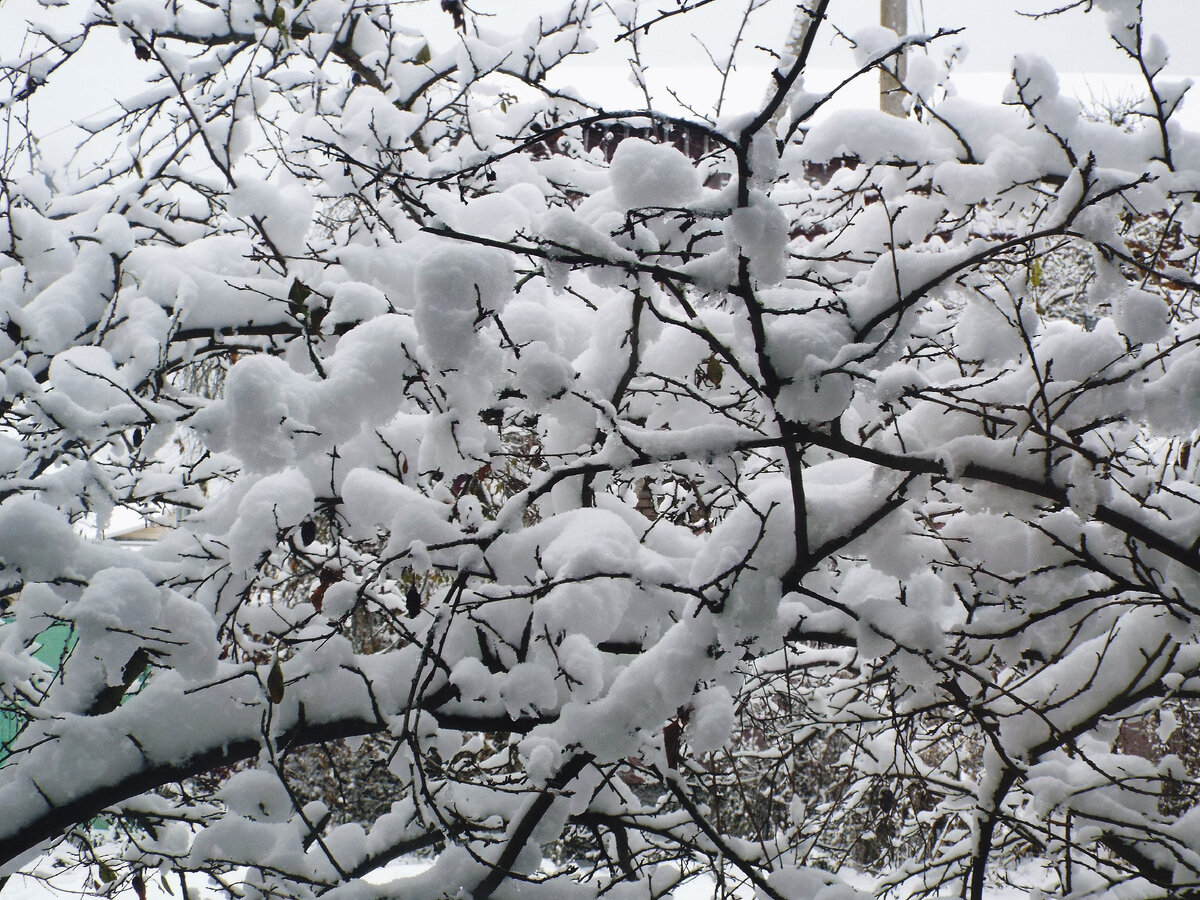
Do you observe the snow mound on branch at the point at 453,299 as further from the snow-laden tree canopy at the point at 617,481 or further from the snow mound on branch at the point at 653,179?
the snow mound on branch at the point at 653,179

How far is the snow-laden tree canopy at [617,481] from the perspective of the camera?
161cm

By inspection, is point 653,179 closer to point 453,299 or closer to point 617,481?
point 453,299

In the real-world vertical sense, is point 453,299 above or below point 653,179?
below

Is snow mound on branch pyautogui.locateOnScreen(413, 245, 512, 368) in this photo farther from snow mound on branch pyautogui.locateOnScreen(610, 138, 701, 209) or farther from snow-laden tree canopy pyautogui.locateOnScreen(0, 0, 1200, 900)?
snow mound on branch pyautogui.locateOnScreen(610, 138, 701, 209)

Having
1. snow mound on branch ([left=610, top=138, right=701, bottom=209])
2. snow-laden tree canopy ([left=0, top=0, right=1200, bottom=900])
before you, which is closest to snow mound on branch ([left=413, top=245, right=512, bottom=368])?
snow-laden tree canopy ([left=0, top=0, right=1200, bottom=900])

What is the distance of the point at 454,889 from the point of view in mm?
2209

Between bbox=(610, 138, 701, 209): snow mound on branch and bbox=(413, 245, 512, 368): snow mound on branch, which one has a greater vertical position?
bbox=(610, 138, 701, 209): snow mound on branch

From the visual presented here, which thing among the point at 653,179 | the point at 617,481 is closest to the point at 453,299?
the point at 653,179

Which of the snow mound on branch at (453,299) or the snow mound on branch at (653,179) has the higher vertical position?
the snow mound on branch at (653,179)

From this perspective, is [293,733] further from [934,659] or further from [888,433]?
[888,433]

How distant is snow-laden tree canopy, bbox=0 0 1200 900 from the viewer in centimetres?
161

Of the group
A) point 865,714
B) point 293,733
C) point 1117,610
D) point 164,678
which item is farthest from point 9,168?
point 1117,610

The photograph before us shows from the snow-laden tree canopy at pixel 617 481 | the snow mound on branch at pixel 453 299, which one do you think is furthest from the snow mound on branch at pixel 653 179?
the snow mound on branch at pixel 453 299

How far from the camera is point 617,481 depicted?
7.80ft
